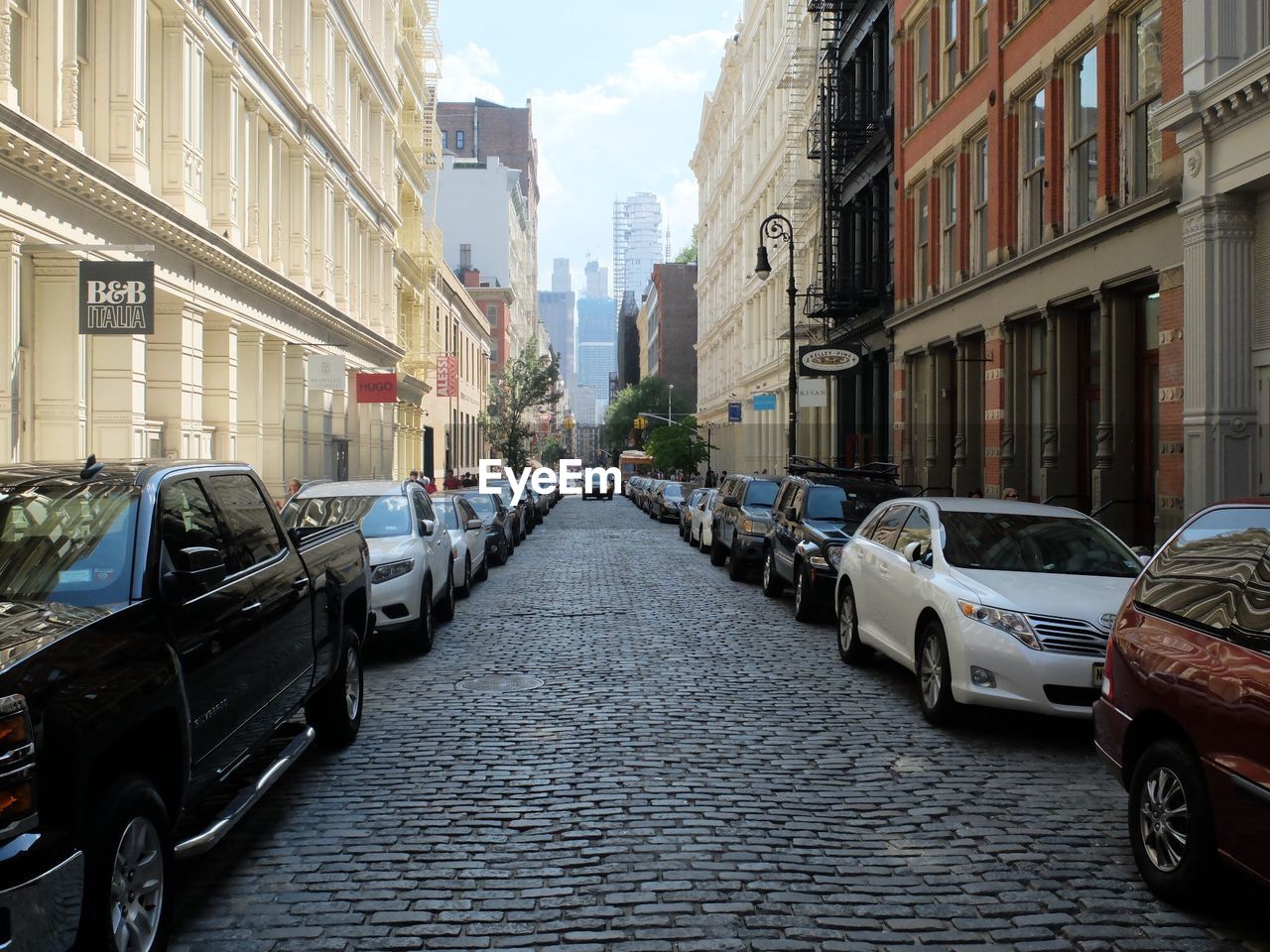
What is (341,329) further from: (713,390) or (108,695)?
(713,390)

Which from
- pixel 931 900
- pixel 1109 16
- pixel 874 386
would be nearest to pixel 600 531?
pixel 874 386

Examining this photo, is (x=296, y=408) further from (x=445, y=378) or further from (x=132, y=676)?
(x=132, y=676)

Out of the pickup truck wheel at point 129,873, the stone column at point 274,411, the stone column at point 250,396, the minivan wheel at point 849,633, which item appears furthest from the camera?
the stone column at point 274,411

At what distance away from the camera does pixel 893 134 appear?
29.0m

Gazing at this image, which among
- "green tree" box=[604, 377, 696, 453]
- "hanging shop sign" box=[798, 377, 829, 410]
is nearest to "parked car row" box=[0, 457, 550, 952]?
"hanging shop sign" box=[798, 377, 829, 410]

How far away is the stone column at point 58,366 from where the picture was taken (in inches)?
631

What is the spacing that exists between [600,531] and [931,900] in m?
31.1

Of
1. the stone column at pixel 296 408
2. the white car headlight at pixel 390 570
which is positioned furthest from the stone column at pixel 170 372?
the white car headlight at pixel 390 570

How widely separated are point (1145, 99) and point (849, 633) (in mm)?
9955

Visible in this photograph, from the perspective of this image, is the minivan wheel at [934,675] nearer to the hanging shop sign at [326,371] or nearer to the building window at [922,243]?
the building window at [922,243]

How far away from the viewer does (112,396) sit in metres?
17.4

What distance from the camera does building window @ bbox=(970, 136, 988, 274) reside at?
2275 centimetres

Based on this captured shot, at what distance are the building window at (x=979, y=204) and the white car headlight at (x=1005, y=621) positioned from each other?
16.1 metres

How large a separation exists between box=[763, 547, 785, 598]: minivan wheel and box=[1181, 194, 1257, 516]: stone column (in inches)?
218
